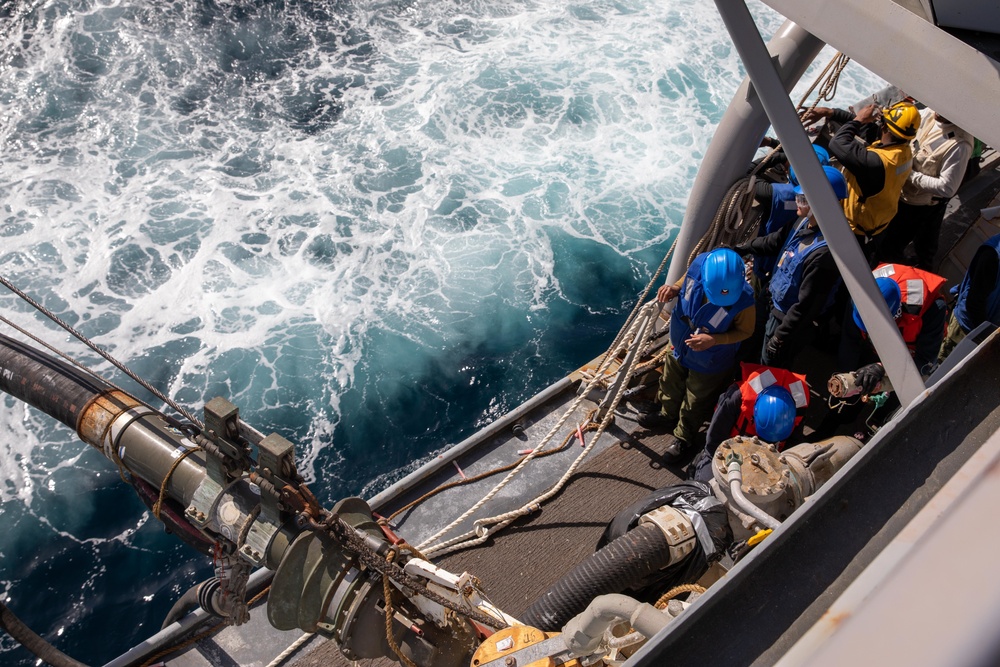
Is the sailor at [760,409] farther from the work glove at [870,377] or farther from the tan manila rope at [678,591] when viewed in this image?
the tan manila rope at [678,591]

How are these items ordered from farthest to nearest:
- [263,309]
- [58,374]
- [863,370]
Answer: [263,309] → [863,370] → [58,374]

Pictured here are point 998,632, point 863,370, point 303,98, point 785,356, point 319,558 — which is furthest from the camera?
point 303,98

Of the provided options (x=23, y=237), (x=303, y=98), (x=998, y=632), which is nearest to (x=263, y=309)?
(x=23, y=237)

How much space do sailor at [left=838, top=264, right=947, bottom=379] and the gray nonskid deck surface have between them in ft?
5.80

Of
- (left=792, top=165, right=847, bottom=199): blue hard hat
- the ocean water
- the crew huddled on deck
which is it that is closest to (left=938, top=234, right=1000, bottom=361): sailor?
the crew huddled on deck

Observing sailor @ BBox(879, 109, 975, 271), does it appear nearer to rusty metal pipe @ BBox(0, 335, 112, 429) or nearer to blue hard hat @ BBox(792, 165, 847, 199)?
blue hard hat @ BBox(792, 165, 847, 199)

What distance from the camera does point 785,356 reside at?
497 centimetres

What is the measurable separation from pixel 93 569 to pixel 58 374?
4666mm

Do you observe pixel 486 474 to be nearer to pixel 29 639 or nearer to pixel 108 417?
pixel 108 417

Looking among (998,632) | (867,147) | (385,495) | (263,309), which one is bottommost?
(263,309)

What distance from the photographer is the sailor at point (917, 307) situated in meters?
4.22

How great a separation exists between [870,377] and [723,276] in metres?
1.06

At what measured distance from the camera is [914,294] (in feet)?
14.1

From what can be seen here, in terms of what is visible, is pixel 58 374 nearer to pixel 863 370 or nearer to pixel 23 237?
pixel 863 370
